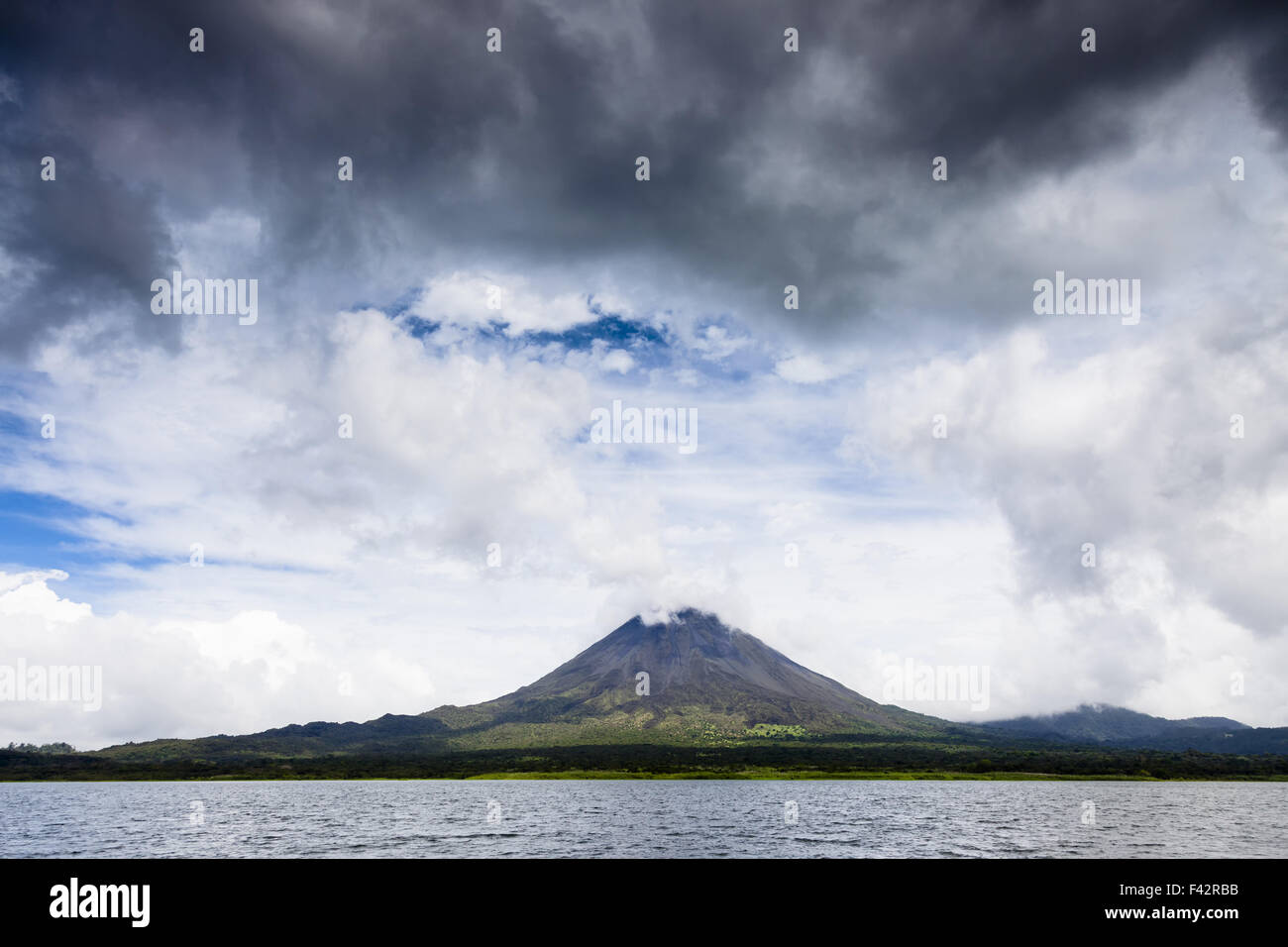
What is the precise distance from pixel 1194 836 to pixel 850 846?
4933 centimetres

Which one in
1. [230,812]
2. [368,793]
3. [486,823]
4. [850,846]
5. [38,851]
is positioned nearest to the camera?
[850,846]

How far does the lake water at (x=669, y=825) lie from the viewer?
8044cm

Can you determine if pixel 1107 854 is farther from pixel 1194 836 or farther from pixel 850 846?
pixel 1194 836

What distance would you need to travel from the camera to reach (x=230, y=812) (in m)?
146

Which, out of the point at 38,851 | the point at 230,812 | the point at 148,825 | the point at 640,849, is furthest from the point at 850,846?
the point at 230,812

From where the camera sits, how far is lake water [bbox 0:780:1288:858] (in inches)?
3167

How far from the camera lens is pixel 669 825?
106938 mm

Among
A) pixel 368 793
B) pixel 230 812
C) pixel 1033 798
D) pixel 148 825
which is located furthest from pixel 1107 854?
pixel 368 793

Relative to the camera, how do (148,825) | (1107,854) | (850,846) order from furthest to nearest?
(148,825) → (850,846) → (1107,854)
